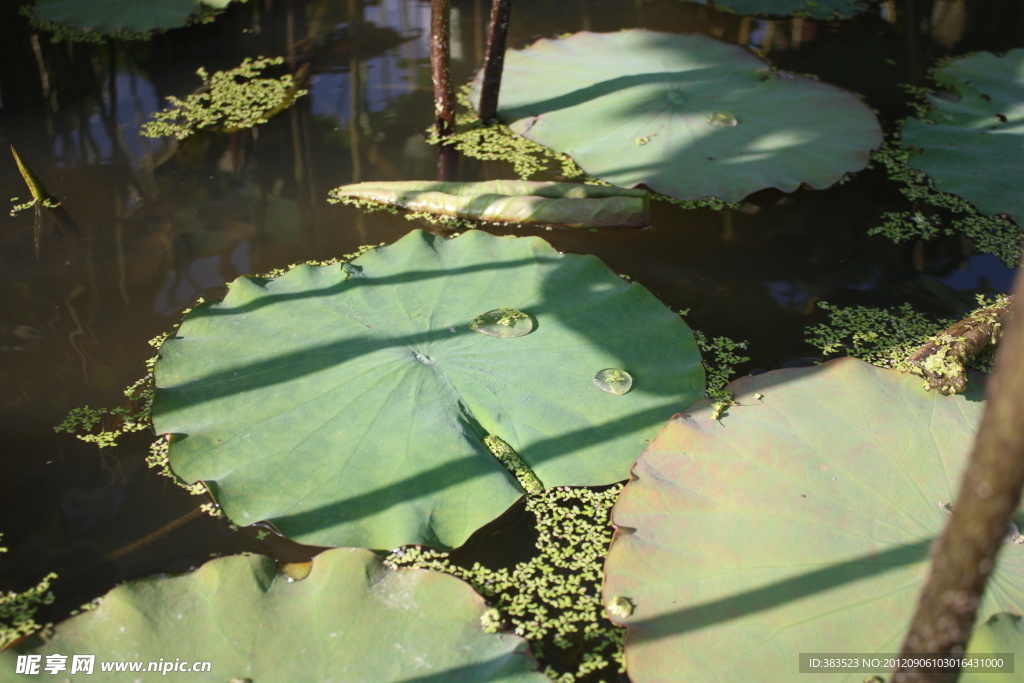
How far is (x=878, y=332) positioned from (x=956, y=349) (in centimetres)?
33

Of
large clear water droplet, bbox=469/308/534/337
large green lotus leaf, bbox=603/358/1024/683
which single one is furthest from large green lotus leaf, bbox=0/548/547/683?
large clear water droplet, bbox=469/308/534/337

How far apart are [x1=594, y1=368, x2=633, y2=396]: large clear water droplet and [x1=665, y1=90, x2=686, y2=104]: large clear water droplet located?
1484 millimetres

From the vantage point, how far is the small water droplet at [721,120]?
8.64 feet

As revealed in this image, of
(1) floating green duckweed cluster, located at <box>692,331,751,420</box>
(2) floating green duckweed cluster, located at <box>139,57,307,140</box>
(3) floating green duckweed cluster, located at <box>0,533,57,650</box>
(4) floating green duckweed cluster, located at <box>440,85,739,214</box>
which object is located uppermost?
(2) floating green duckweed cluster, located at <box>139,57,307,140</box>

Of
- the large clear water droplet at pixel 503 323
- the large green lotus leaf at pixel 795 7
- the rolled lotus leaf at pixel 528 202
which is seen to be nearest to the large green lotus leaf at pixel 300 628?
the large clear water droplet at pixel 503 323

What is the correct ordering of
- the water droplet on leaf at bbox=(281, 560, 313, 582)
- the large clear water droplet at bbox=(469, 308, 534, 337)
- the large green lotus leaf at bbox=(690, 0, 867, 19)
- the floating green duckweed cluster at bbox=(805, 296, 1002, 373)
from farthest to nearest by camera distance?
the large green lotus leaf at bbox=(690, 0, 867, 19)
the floating green duckweed cluster at bbox=(805, 296, 1002, 373)
the large clear water droplet at bbox=(469, 308, 534, 337)
the water droplet on leaf at bbox=(281, 560, 313, 582)

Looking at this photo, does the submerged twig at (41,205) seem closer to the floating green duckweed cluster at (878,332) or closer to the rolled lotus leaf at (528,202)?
the rolled lotus leaf at (528,202)

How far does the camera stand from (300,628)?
1.15 meters

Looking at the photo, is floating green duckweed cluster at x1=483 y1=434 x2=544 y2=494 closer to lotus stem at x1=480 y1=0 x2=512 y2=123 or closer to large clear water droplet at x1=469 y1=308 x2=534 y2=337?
large clear water droplet at x1=469 y1=308 x2=534 y2=337

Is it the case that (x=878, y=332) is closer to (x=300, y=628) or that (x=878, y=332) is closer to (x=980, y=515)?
(x=980, y=515)

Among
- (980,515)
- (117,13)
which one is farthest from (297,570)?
(117,13)

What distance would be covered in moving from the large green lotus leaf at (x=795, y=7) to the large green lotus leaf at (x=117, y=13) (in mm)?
2698

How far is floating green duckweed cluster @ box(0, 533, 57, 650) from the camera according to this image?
4.10ft

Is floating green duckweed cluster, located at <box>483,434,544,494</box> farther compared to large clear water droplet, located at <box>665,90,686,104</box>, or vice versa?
large clear water droplet, located at <box>665,90,686,104</box>
